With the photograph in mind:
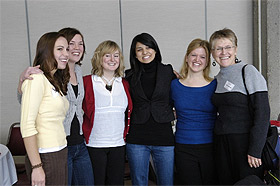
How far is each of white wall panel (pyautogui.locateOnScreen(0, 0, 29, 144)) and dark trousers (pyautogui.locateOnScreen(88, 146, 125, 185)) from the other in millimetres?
2666

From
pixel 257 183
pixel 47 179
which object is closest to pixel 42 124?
pixel 47 179

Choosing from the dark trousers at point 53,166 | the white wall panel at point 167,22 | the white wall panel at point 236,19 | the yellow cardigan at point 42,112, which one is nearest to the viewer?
the yellow cardigan at point 42,112

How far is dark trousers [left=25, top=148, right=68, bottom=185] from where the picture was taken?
1.72 m

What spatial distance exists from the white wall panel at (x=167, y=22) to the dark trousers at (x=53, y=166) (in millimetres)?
2869

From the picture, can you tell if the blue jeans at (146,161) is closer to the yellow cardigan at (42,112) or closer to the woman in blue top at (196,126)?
the woman in blue top at (196,126)

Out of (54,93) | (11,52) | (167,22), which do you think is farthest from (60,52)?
(167,22)

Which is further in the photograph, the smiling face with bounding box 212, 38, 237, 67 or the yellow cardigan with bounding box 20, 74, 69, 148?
the smiling face with bounding box 212, 38, 237, 67

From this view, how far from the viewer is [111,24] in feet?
14.6

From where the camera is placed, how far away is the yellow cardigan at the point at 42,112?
1595 millimetres

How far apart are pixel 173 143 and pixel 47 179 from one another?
1037 mm

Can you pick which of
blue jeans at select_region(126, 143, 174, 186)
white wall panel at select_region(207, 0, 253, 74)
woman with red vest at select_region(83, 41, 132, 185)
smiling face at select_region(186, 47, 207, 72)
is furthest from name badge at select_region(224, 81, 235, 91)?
white wall panel at select_region(207, 0, 253, 74)

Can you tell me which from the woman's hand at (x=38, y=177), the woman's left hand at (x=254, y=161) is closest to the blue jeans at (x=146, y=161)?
the woman's left hand at (x=254, y=161)

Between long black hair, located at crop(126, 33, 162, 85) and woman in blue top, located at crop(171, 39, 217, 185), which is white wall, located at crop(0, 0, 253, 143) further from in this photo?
woman in blue top, located at crop(171, 39, 217, 185)

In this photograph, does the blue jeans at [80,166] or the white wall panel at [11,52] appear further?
the white wall panel at [11,52]
